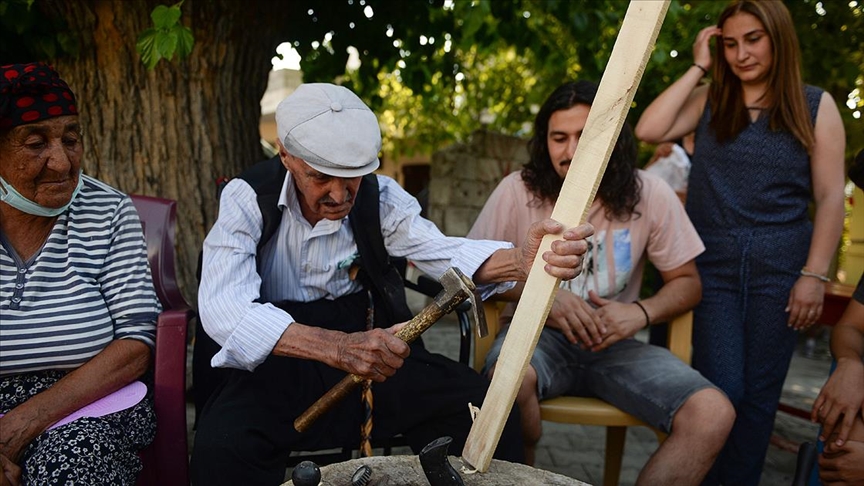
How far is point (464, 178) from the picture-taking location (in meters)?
7.34

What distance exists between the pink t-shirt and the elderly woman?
140cm

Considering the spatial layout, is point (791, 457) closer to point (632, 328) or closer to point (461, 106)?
point (632, 328)

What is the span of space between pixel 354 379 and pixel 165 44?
1.64 meters

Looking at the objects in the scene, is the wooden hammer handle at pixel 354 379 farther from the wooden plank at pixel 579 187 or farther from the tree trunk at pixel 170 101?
the tree trunk at pixel 170 101

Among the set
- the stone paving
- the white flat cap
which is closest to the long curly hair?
the white flat cap

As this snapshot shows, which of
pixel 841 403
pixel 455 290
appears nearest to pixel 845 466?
pixel 841 403

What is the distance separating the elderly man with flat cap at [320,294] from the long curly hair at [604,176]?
1.96 ft

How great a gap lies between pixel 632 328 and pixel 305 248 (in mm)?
1269

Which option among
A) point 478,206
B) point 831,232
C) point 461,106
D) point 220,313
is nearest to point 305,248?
point 220,313

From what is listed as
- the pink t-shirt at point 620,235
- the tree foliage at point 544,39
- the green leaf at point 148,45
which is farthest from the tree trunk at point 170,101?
the pink t-shirt at point 620,235

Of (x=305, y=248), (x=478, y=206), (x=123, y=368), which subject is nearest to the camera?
(x=123, y=368)

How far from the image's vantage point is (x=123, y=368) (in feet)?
7.33

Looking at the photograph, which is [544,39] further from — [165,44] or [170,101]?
[165,44]

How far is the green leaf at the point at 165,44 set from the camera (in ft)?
9.09
